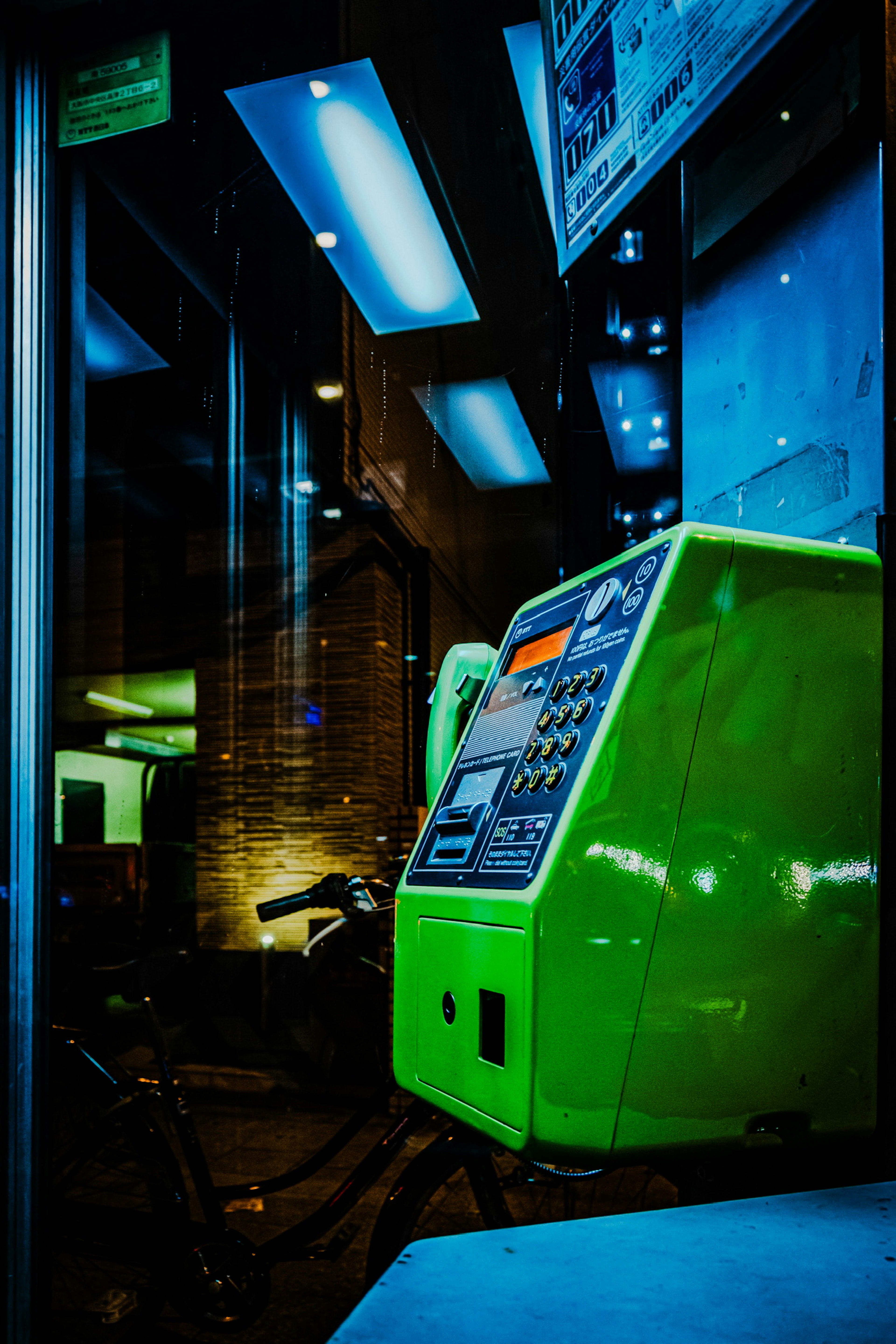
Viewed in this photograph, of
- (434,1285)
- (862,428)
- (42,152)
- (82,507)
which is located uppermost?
(42,152)

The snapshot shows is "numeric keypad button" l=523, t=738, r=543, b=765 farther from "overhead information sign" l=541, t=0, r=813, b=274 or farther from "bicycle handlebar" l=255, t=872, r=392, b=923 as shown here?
"bicycle handlebar" l=255, t=872, r=392, b=923

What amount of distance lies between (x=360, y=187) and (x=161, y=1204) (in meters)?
3.41

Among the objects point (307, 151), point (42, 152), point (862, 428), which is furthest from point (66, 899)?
point (862, 428)

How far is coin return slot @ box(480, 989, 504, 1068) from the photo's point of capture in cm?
83

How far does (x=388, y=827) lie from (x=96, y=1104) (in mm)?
3488

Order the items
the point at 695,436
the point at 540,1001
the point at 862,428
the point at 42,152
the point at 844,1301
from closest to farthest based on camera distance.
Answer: the point at 844,1301 < the point at 540,1001 < the point at 862,428 < the point at 695,436 < the point at 42,152

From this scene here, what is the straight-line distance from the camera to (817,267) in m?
1.09

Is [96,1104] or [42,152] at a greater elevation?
[42,152]

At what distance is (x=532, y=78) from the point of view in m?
2.84

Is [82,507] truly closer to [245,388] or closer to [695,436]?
[695,436]

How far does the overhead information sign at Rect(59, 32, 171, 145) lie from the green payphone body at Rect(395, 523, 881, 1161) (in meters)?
1.71

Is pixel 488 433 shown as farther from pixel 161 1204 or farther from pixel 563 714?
pixel 563 714

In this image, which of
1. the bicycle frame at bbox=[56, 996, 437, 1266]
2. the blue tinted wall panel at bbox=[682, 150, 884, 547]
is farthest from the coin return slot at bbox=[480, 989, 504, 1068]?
the bicycle frame at bbox=[56, 996, 437, 1266]

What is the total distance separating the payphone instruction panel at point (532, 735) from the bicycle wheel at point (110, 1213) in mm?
1474
